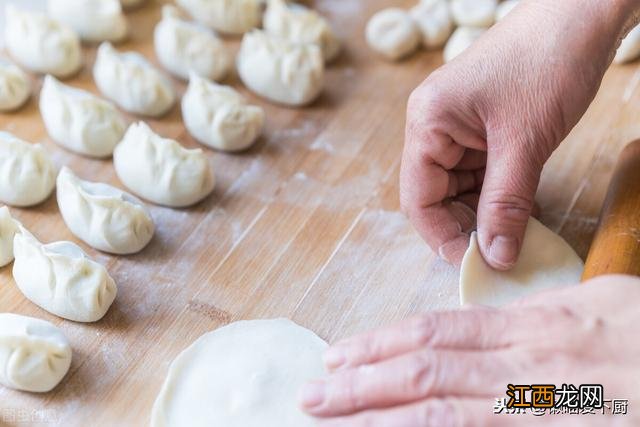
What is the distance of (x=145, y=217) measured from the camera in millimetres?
1906

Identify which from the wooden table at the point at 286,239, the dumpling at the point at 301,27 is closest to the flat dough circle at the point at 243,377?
the wooden table at the point at 286,239

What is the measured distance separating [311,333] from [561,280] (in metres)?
0.56

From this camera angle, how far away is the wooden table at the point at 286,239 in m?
1.72

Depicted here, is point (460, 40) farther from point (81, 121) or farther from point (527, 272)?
point (81, 121)

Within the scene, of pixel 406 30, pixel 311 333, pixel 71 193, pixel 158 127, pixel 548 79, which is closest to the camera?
pixel 548 79

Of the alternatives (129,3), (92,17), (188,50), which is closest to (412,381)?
(188,50)

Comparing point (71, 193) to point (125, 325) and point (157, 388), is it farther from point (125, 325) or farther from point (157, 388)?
point (157, 388)

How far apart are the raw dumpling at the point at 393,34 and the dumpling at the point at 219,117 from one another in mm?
506

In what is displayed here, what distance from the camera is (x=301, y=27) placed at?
248 centimetres

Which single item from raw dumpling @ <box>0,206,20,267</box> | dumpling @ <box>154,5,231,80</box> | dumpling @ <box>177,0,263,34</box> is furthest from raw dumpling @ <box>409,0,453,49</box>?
raw dumpling @ <box>0,206,20,267</box>

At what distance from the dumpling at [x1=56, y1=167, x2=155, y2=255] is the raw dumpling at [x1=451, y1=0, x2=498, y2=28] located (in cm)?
121

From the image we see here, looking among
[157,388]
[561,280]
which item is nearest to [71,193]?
[157,388]

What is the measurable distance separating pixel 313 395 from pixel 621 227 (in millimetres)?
810

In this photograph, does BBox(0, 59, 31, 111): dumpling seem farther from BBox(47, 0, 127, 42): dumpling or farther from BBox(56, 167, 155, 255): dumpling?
BBox(56, 167, 155, 255): dumpling
